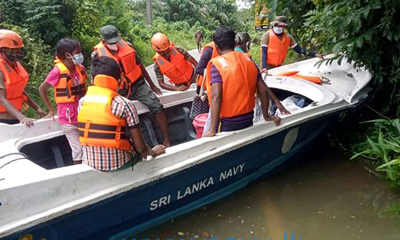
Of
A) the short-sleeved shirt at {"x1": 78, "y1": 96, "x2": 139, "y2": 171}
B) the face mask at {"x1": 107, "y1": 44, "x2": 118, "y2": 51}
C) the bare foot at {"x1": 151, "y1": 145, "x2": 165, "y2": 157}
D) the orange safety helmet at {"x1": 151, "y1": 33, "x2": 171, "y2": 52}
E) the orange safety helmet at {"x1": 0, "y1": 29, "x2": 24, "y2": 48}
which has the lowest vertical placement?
the bare foot at {"x1": 151, "y1": 145, "x2": 165, "y2": 157}

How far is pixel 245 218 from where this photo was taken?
342 cm

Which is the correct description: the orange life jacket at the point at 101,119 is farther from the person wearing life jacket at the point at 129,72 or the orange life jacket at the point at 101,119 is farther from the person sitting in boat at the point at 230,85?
the person wearing life jacket at the point at 129,72

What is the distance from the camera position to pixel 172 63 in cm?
448

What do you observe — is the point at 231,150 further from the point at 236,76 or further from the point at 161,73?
the point at 161,73

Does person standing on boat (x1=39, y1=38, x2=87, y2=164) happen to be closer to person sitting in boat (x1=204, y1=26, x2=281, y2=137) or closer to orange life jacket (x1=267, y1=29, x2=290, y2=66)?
person sitting in boat (x1=204, y1=26, x2=281, y2=137)

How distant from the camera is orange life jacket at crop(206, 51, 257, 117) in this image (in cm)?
303

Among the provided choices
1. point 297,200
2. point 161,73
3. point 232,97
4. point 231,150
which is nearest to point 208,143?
point 231,150

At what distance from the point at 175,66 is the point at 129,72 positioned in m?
0.76

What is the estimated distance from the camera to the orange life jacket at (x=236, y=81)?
3027 millimetres

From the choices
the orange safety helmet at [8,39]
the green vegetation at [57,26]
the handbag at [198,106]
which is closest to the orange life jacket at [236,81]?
the handbag at [198,106]

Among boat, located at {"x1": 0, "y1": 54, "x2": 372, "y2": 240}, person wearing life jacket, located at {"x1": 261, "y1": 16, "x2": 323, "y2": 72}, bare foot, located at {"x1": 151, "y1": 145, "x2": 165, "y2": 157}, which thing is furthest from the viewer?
person wearing life jacket, located at {"x1": 261, "y1": 16, "x2": 323, "y2": 72}

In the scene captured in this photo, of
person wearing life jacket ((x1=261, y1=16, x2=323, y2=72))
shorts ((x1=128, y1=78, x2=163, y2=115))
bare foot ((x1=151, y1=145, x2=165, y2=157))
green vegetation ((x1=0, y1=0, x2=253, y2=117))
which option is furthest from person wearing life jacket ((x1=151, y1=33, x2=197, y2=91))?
green vegetation ((x1=0, y1=0, x2=253, y2=117))

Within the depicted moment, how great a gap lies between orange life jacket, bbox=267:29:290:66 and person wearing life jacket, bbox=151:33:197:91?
4.00 ft

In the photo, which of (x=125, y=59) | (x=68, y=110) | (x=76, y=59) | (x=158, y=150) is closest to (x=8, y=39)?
(x=76, y=59)
